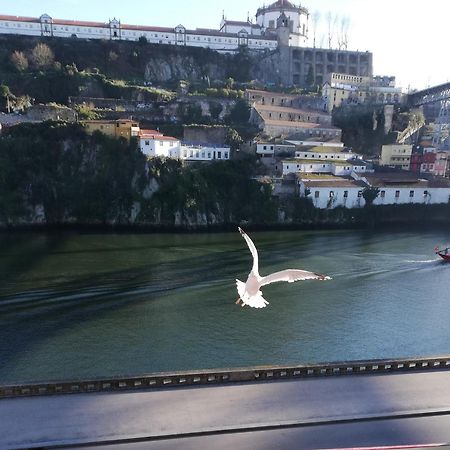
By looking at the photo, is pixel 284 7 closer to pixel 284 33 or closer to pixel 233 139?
pixel 284 33

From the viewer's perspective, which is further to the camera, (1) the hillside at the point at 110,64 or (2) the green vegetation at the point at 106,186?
(1) the hillside at the point at 110,64

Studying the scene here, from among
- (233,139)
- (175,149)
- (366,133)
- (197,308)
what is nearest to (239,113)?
(233,139)

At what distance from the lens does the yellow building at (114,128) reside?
3300 cm

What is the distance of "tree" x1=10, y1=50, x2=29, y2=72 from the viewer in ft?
141

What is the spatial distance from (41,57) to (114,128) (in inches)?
758

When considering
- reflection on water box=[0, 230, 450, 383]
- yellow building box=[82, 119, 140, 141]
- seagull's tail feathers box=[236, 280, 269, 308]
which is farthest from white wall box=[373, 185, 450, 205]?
seagull's tail feathers box=[236, 280, 269, 308]

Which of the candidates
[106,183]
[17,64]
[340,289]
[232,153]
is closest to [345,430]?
[340,289]

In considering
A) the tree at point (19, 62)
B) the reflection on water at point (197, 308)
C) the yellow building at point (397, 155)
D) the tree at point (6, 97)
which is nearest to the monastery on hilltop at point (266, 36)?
the tree at point (19, 62)

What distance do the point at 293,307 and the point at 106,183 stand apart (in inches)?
825

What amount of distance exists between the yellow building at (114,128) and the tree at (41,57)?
16.7m

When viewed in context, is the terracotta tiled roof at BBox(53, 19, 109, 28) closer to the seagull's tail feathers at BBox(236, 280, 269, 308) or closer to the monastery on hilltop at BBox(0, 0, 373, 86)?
the monastery on hilltop at BBox(0, 0, 373, 86)

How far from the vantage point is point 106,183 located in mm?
32281

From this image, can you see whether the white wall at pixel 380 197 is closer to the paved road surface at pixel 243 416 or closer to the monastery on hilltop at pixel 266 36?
the paved road surface at pixel 243 416

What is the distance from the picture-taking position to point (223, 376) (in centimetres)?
862
